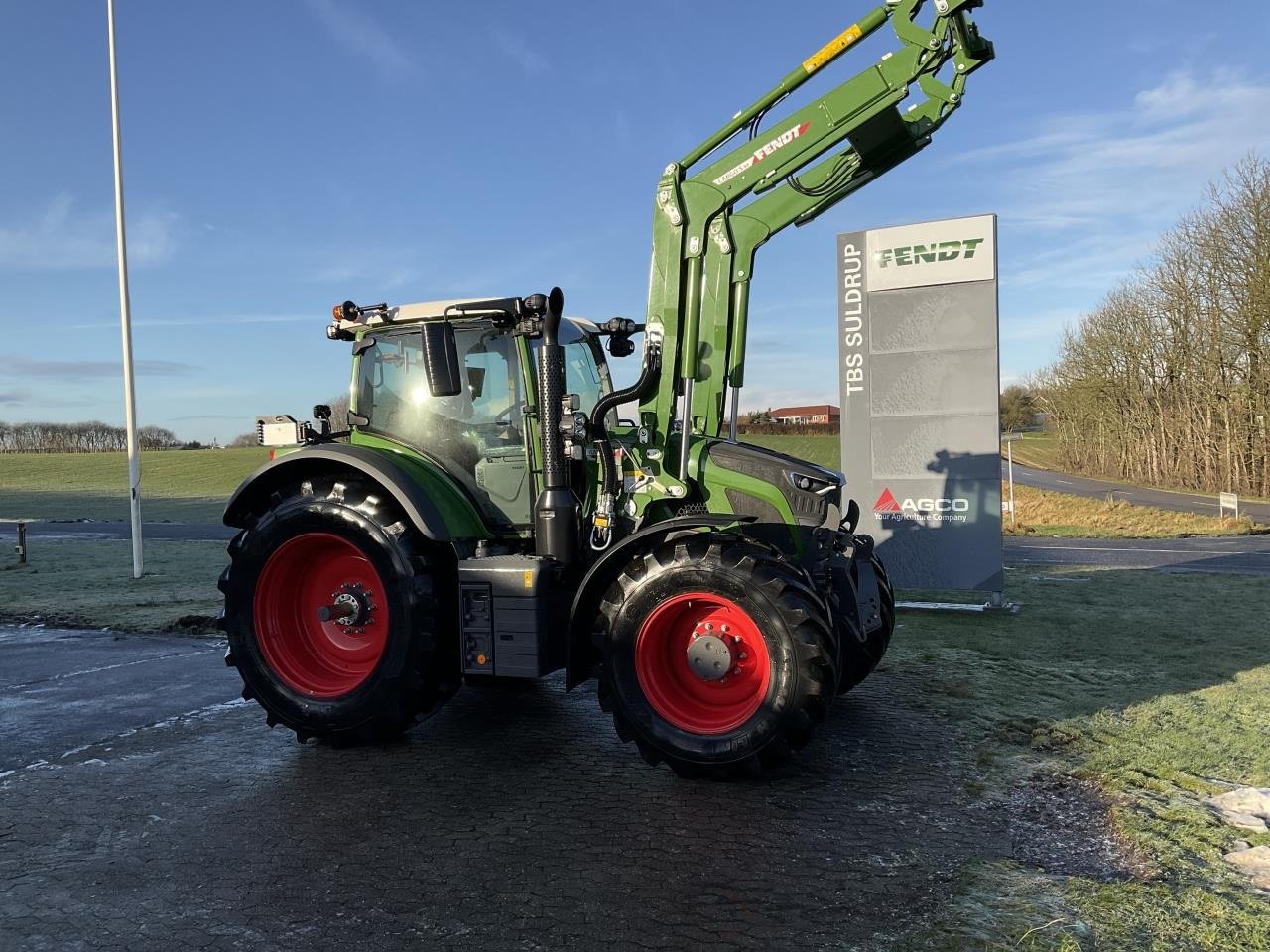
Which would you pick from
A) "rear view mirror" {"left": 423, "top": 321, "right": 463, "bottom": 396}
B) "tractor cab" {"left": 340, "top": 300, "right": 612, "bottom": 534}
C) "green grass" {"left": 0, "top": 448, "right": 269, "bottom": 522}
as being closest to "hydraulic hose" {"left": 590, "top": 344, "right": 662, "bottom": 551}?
"tractor cab" {"left": 340, "top": 300, "right": 612, "bottom": 534}

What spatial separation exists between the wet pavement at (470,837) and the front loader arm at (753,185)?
6.58 ft

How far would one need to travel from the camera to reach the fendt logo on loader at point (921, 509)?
882 cm

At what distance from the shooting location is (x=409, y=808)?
4.10 metres

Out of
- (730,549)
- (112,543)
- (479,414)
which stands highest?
(479,414)

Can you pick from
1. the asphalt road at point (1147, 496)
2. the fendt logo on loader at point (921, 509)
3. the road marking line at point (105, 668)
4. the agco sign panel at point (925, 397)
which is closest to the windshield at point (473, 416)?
the road marking line at point (105, 668)

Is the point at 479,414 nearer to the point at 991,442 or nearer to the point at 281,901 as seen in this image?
the point at 281,901

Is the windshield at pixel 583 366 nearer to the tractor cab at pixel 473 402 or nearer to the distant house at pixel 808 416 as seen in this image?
the tractor cab at pixel 473 402

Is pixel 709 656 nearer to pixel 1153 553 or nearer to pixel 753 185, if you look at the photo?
pixel 753 185

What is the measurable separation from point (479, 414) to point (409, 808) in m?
2.29

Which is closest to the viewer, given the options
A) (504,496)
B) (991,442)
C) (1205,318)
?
(504,496)

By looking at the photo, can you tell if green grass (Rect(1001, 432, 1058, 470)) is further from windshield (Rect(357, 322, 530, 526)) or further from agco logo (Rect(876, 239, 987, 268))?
windshield (Rect(357, 322, 530, 526))

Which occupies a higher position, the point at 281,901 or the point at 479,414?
the point at 479,414

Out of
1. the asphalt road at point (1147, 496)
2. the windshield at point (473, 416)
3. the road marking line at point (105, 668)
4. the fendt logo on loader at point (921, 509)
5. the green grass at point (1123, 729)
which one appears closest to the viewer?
the green grass at point (1123, 729)

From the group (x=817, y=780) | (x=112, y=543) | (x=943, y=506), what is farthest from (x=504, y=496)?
(x=112, y=543)
